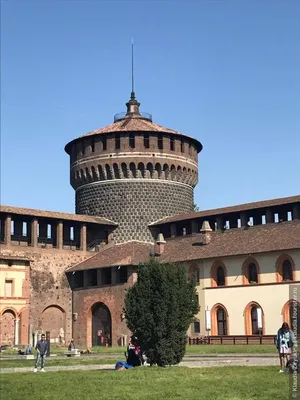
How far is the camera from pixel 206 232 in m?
53.2

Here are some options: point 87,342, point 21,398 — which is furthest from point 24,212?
point 21,398

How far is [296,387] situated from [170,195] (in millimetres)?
47536

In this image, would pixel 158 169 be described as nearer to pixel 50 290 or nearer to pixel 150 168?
pixel 150 168

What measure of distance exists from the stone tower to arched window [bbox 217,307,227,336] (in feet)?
38.3

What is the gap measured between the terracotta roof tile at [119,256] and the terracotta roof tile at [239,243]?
185 centimetres

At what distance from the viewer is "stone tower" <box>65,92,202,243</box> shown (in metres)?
60.7

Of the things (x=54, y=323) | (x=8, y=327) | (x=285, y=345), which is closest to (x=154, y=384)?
(x=285, y=345)

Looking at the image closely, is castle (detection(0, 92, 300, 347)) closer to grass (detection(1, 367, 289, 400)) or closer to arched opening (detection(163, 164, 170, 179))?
arched opening (detection(163, 164, 170, 179))

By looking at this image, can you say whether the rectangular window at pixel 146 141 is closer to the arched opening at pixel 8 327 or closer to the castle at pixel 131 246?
the castle at pixel 131 246

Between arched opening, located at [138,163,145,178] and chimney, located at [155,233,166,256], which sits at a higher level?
arched opening, located at [138,163,145,178]

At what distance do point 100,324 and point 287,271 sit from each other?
625 inches

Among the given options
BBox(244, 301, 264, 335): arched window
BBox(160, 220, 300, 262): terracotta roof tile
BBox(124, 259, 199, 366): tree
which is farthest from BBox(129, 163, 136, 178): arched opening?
BBox(124, 259, 199, 366): tree

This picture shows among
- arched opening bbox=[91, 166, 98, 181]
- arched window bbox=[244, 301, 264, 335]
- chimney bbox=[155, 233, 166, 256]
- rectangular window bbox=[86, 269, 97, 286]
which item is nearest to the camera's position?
arched window bbox=[244, 301, 264, 335]

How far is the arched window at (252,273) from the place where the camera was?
49312 mm
